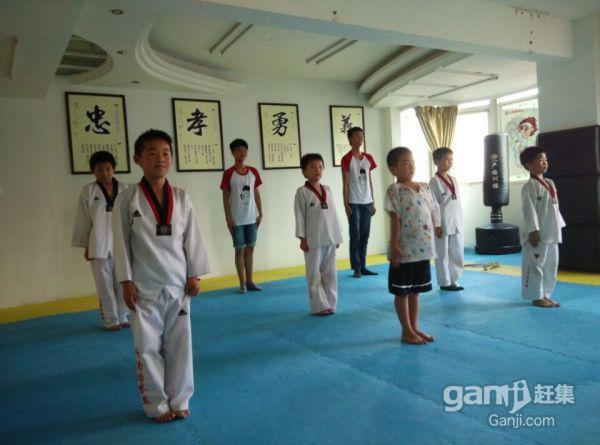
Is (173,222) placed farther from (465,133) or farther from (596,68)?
(465,133)

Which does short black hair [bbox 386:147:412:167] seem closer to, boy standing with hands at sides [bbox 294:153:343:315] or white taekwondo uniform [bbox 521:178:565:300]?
boy standing with hands at sides [bbox 294:153:343:315]

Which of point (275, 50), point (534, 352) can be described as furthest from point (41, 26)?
point (534, 352)

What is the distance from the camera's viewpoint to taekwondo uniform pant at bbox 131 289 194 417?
2232mm

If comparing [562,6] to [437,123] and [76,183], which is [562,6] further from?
[76,183]

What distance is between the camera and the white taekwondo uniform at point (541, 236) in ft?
12.9

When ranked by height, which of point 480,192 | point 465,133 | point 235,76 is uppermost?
point 235,76

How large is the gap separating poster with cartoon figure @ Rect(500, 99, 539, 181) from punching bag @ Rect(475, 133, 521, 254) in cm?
96

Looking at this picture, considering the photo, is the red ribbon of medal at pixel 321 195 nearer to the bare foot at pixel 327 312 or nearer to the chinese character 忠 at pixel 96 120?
the bare foot at pixel 327 312

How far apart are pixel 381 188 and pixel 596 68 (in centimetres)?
375

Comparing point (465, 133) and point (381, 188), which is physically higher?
point (465, 133)

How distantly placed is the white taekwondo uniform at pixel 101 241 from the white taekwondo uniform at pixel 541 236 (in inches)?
141

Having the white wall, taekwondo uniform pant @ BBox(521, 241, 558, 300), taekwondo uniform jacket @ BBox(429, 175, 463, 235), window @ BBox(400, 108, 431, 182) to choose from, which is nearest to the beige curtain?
window @ BBox(400, 108, 431, 182)

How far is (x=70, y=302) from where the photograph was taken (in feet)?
18.3

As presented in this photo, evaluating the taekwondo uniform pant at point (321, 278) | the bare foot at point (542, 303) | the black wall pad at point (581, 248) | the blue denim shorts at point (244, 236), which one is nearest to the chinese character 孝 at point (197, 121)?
the blue denim shorts at point (244, 236)
